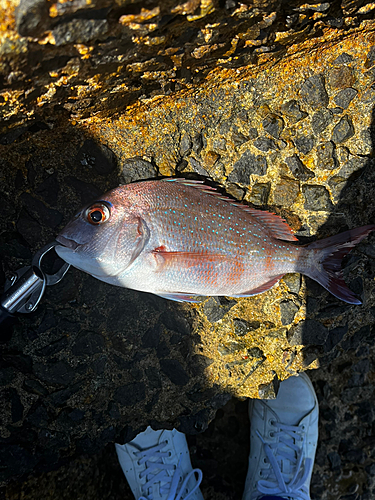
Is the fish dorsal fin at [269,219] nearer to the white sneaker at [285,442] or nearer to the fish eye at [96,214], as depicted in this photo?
the fish eye at [96,214]

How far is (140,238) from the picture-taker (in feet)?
6.02

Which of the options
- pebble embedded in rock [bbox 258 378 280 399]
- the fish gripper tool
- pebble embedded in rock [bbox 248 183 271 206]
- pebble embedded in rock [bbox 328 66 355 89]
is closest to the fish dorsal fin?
pebble embedded in rock [bbox 248 183 271 206]

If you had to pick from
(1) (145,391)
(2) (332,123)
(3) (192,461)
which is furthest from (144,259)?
(3) (192,461)

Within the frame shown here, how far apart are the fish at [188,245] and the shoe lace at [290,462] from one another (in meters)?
1.54

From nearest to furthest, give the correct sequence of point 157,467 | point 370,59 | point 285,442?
point 370,59 < point 157,467 < point 285,442

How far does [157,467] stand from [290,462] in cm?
117

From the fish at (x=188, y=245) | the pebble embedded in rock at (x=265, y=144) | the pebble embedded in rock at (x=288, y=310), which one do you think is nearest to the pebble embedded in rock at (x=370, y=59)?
the pebble embedded in rock at (x=265, y=144)

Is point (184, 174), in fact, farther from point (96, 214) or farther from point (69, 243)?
point (69, 243)

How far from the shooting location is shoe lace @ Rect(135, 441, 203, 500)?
2707 mm

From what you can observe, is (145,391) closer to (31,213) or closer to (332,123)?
(31,213)

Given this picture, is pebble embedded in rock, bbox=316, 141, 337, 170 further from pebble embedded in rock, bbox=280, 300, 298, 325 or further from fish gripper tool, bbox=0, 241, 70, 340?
fish gripper tool, bbox=0, 241, 70, 340

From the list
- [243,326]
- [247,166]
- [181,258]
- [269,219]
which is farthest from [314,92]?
[243,326]

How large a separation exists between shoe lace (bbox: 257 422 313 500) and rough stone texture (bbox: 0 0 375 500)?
31.0 inches

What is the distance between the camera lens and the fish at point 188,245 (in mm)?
1802
